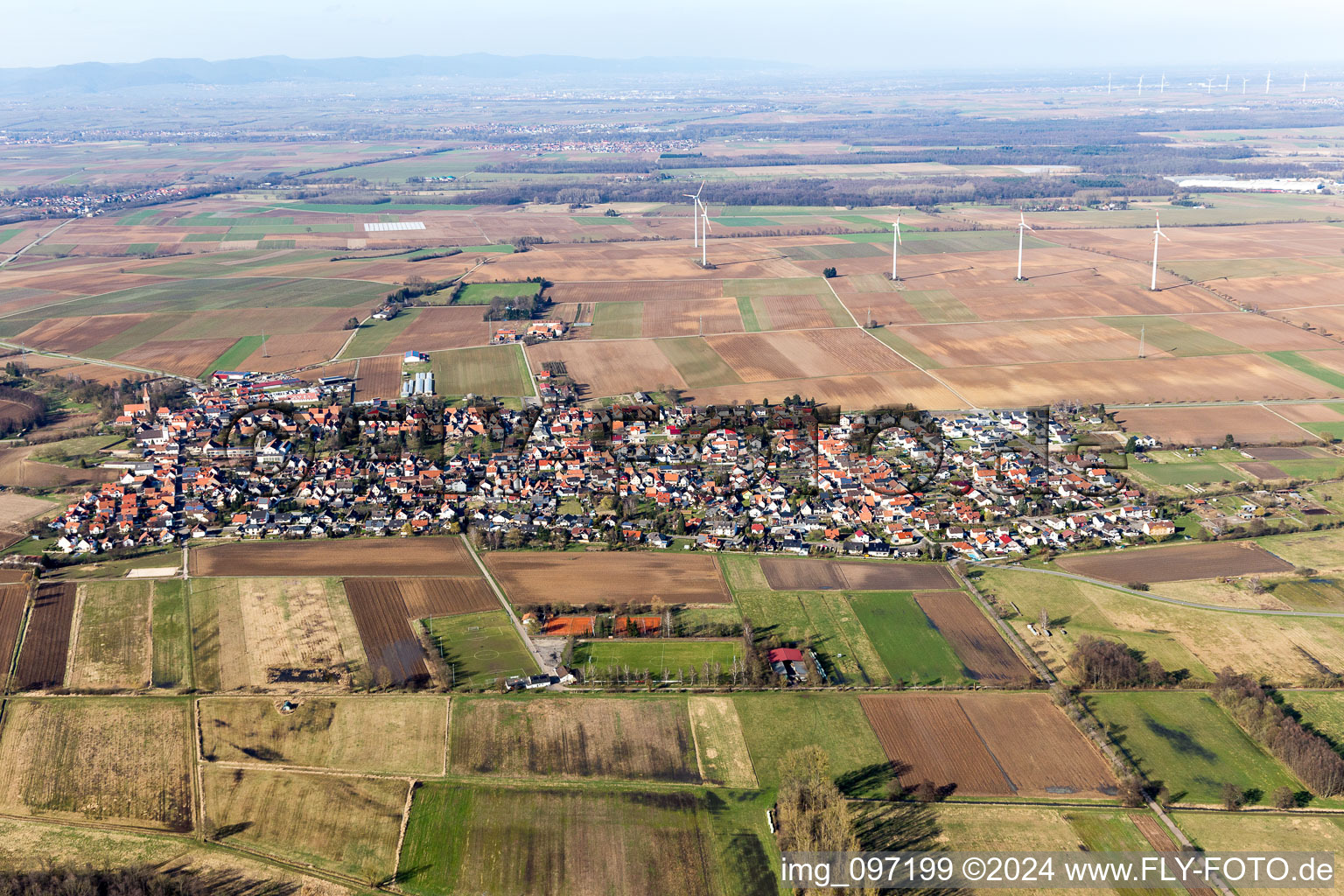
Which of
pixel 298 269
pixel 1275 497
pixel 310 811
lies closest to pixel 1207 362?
pixel 1275 497

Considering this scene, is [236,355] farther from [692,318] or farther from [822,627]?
[822,627]

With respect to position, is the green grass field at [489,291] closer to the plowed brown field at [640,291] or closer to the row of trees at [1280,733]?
the plowed brown field at [640,291]

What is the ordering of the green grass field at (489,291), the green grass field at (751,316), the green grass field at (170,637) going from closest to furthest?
the green grass field at (170,637), the green grass field at (751,316), the green grass field at (489,291)

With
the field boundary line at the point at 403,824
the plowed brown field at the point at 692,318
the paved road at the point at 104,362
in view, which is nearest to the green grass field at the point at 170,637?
the field boundary line at the point at 403,824

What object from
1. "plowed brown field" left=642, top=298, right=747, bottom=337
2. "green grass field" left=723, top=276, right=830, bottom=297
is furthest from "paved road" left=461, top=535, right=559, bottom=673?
"green grass field" left=723, top=276, right=830, bottom=297

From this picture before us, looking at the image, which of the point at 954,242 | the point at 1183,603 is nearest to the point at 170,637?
the point at 1183,603

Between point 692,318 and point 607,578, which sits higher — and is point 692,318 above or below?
above

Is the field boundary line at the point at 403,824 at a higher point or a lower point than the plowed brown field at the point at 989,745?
lower
